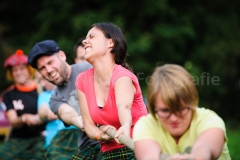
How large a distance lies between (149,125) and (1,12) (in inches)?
655

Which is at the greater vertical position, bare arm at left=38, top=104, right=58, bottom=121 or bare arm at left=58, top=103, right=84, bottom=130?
bare arm at left=58, top=103, right=84, bottom=130

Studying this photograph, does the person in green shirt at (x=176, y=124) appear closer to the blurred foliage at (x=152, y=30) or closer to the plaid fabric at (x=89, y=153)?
the plaid fabric at (x=89, y=153)

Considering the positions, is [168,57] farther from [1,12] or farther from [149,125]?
[149,125]

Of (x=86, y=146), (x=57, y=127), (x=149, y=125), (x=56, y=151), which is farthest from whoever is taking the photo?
(x=57, y=127)

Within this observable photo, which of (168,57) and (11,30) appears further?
(11,30)

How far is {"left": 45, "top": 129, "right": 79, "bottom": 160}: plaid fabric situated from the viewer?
5.04 m

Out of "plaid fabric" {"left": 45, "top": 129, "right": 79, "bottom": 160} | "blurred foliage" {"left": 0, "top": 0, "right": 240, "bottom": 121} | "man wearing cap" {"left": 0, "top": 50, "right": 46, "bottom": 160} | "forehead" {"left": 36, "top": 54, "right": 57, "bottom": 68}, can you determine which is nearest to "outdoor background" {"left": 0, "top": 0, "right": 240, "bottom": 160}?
"blurred foliage" {"left": 0, "top": 0, "right": 240, "bottom": 121}

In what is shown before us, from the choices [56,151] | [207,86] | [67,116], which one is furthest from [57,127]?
[207,86]

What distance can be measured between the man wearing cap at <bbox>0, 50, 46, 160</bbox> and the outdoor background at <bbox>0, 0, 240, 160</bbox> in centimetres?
753

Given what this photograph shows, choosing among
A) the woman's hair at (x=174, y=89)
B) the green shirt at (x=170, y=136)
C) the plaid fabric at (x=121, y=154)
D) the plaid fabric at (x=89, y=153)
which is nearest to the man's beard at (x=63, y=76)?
the plaid fabric at (x=89, y=153)

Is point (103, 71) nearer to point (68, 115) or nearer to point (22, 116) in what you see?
point (68, 115)

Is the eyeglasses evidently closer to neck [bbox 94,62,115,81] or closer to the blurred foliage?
neck [bbox 94,62,115,81]

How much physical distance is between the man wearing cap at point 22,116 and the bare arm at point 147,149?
396cm

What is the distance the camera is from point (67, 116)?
463 centimetres
